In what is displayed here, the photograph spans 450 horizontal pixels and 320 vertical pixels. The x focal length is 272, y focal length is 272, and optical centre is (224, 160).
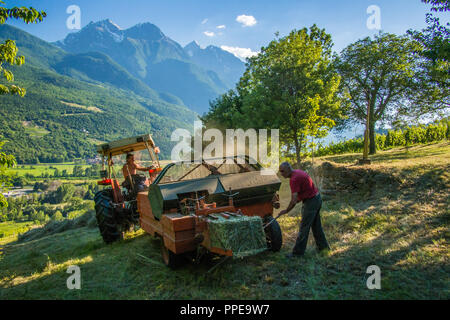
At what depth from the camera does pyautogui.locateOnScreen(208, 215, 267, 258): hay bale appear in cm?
329

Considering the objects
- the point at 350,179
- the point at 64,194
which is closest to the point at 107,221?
the point at 350,179

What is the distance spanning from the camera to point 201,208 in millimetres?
4141

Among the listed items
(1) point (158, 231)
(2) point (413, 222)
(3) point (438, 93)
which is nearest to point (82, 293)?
(1) point (158, 231)

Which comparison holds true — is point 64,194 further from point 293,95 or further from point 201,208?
point 201,208

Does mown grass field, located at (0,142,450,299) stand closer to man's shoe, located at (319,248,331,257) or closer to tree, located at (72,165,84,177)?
man's shoe, located at (319,248,331,257)

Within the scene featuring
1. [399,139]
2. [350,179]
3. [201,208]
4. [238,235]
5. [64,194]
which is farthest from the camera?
[64,194]

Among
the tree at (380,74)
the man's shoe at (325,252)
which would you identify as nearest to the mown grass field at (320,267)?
the man's shoe at (325,252)

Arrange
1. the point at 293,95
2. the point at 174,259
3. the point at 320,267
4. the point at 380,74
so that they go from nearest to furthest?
1. the point at 320,267
2. the point at 174,259
3. the point at 293,95
4. the point at 380,74

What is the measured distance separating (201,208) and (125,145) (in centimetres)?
385

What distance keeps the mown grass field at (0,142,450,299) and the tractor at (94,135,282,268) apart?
49 centimetres

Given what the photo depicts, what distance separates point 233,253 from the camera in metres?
3.27
